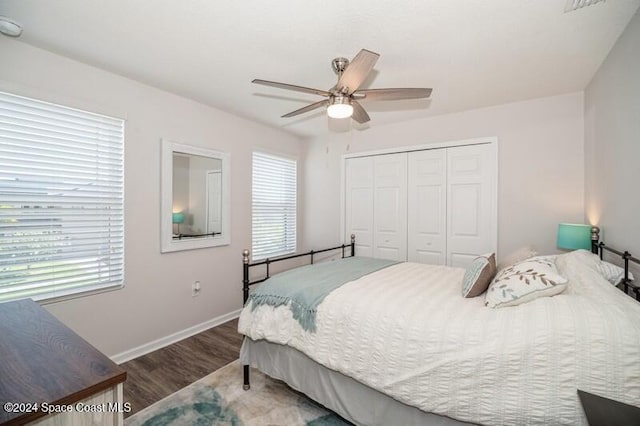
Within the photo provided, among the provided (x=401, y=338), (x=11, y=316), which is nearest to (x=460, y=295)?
(x=401, y=338)

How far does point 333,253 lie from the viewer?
4.43 meters

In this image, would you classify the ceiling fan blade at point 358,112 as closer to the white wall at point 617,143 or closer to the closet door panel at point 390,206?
the closet door panel at point 390,206

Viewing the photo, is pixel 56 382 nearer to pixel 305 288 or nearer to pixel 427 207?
pixel 305 288

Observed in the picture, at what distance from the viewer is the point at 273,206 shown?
13.8 feet

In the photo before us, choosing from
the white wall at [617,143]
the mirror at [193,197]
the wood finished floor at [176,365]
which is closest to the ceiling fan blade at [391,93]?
the white wall at [617,143]

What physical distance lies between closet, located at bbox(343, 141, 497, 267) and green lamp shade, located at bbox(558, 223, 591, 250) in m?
0.74

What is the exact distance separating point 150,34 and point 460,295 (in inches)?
107

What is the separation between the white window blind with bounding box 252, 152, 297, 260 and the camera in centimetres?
395

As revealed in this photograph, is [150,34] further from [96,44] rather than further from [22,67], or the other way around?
[22,67]

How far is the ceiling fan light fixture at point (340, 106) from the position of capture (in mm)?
2020

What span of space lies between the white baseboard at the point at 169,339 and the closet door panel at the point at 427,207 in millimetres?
2481

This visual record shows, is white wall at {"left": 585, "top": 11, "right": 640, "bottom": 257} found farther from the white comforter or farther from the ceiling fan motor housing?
the ceiling fan motor housing

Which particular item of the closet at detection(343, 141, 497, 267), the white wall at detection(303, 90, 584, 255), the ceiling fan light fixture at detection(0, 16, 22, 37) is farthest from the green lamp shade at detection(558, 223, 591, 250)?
the ceiling fan light fixture at detection(0, 16, 22, 37)

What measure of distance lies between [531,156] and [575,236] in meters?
1.03
